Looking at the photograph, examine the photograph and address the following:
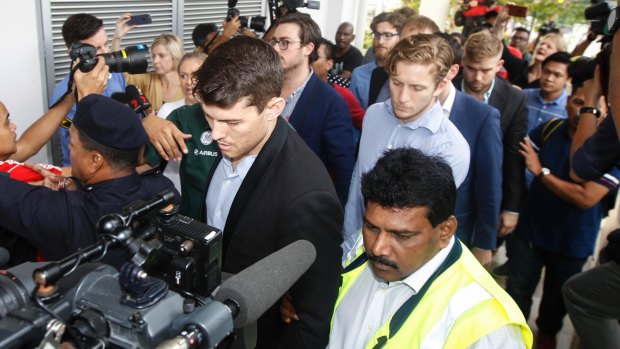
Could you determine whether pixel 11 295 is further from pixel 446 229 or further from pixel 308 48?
pixel 308 48

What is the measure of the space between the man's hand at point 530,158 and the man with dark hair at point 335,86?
1139 millimetres

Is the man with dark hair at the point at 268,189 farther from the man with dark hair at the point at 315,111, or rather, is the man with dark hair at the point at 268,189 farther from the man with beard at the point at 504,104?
the man with beard at the point at 504,104

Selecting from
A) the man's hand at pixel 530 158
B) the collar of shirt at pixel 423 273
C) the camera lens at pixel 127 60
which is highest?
the camera lens at pixel 127 60

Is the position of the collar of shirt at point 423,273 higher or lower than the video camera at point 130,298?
lower

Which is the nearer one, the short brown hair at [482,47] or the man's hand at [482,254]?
the man's hand at [482,254]

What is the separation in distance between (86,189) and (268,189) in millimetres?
689

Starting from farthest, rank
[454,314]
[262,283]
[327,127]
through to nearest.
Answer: [327,127] → [454,314] → [262,283]

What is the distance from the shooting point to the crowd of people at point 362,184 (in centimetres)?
156

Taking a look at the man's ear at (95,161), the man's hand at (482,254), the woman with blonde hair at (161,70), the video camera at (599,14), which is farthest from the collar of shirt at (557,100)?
the man's ear at (95,161)

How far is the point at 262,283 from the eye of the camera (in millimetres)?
1125

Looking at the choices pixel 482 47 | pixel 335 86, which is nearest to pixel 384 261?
pixel 482 47

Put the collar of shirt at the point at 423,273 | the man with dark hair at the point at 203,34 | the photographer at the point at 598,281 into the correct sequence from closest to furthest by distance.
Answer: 1. the collar of shirt at the point at 423,273
2. the photographer at the point at 598,281
3. the man with dark hair at the point at 203,34

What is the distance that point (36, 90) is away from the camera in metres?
4.11

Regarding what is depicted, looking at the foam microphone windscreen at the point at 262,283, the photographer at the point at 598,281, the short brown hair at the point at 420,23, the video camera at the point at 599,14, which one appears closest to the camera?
the foam microphone windscreen at the point at 262,283
